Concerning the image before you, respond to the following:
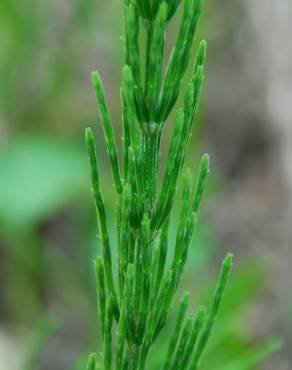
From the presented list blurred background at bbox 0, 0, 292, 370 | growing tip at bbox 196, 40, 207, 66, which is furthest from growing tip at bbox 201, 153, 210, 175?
blurred background at bbox 0, 0, 292, 370

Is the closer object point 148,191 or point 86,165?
point 148,191

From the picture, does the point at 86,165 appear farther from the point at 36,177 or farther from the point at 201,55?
the point at 201,55

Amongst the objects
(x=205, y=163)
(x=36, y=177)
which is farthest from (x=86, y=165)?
(x=205, y=163)

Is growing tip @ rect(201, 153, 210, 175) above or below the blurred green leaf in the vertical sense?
below

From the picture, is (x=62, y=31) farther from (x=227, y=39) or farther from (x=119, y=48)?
(x=227, y=39)

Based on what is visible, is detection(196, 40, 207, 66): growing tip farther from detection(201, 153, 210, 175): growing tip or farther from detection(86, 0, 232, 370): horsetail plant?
detection(201, 153, 210, 175): growing tip

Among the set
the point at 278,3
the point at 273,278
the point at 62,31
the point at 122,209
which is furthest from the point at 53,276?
the point at 122,209

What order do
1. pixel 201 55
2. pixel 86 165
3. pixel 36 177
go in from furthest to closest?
1. pixel 86 165
2. pixel 36 177
3. pixel 201 55
